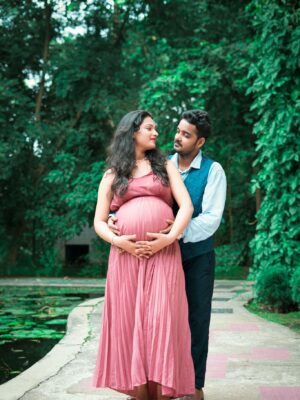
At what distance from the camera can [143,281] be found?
12.2 feet

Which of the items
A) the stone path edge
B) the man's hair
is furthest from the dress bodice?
the stone path edge

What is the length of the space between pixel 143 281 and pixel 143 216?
37 cm

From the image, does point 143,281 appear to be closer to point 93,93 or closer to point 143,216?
point 143,216

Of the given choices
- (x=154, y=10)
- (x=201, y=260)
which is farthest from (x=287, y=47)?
(x=154, y=10)

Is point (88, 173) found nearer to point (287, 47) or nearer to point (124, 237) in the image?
point (287, 47)

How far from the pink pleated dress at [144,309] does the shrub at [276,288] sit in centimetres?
543

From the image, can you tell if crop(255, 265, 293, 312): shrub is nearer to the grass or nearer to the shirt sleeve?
the grass

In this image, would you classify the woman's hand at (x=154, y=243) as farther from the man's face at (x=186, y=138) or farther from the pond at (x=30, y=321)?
the pond at (x=30, y=321)

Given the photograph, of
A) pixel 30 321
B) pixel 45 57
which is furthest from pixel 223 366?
pixel 45 57

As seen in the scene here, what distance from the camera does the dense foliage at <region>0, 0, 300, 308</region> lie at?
15.5 m

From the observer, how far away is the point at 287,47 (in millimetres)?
9117

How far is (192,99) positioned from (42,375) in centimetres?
1228

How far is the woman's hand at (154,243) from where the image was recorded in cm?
364

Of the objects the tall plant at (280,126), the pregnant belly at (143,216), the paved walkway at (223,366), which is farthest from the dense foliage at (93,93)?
the pregnant belly at (143,216)
